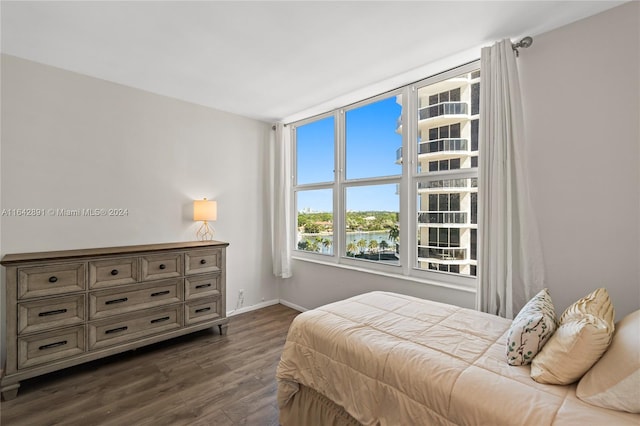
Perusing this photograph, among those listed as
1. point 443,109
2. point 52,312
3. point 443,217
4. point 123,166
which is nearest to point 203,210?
point 123,166

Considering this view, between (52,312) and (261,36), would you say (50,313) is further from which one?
(261,36)

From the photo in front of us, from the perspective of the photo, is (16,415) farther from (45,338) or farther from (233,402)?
(233,402)

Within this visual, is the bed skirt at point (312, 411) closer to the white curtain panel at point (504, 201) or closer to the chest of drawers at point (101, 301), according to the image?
the white curtain panel at point (504, 201)

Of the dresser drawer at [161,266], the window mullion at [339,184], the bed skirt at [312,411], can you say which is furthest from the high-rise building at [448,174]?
the dresser drawer at [161,266]

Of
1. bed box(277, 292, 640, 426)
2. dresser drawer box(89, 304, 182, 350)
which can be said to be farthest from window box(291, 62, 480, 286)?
dresser drawer box(89, 304, 182, 350)

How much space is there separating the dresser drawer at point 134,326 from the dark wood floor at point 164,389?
213mm

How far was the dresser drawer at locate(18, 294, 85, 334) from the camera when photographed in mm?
2188

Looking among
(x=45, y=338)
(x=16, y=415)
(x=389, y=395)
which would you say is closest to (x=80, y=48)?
(x=45, y=338)

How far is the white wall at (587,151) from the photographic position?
71.7 inches

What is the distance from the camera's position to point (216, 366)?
256 centimetres

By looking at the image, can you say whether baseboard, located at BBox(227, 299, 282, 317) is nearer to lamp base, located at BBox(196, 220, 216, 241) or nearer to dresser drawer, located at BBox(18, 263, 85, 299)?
lamp base, located at BBox(196, 220, 216, 241)

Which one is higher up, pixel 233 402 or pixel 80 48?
pixel 80 48

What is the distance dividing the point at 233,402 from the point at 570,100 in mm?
3139

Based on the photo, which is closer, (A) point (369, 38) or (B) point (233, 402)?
(B) point (233, 402)
